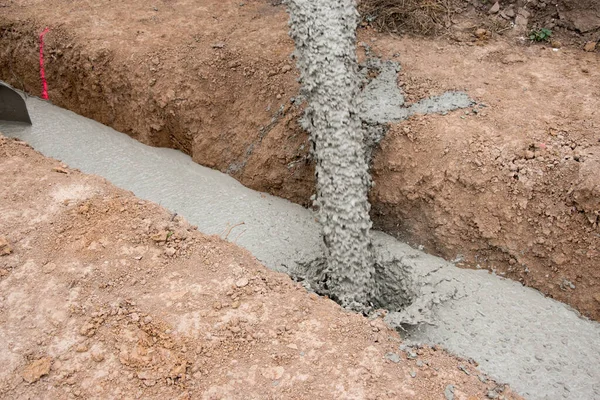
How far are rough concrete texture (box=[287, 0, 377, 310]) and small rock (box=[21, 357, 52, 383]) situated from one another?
6.78ft

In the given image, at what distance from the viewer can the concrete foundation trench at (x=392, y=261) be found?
3.84 metres

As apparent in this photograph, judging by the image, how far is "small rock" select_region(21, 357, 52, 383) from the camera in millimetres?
3057

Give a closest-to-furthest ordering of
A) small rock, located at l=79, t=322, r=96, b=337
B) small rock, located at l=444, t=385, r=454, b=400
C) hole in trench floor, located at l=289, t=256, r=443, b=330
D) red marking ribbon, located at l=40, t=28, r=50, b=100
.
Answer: small rock, located at l=444, t=385, r=454, b=400
small rock, located at l=79, t=322, r=96, b=337
hole in trench floor, located at l=289, t=256, r=443, b=330
red marking ribbon, located at l=40, t=28, r=50, b=100

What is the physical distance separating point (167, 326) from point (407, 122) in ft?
8.68

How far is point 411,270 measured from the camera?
445cm

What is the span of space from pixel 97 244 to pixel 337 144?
1.94 m

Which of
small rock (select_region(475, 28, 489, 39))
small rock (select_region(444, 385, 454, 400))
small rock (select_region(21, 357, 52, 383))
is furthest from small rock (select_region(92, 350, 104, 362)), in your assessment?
small rock (select_region(475, 28, 489, 39))

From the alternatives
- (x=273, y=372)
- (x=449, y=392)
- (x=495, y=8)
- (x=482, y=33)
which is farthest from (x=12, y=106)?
(x=449, y=392)

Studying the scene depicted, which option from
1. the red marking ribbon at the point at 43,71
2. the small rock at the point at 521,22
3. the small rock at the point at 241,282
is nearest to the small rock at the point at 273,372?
the small rock at the point at 241,282

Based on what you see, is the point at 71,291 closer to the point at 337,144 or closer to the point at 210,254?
the point at 210,254

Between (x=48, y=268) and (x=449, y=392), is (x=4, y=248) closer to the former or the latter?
(x=48, y=268)

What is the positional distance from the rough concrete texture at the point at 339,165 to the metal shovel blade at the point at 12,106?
358 cm

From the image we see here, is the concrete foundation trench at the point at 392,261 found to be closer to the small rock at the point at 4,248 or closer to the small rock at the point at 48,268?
the small rock at the point at 48,268

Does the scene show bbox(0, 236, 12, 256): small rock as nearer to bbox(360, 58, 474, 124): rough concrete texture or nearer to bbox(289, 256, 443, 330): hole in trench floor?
bbox(289, 256, 443, 330): hole in trench floor
